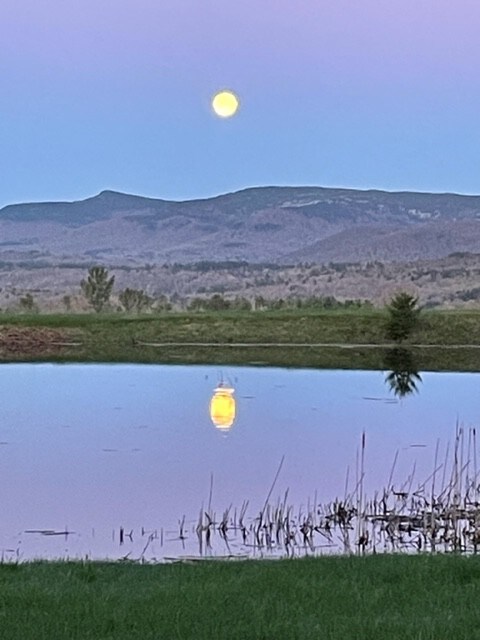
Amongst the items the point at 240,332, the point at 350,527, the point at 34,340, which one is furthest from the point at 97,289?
the point at 350,527

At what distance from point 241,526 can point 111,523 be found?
1.41 metres

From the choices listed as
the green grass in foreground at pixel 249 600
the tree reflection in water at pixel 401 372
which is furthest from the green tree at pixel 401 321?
the green grass in foreground at pixel 249 600

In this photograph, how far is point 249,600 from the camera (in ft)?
24.0

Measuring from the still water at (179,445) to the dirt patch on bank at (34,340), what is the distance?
748 cm

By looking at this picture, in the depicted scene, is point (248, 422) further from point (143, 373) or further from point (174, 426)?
point (143, 373)

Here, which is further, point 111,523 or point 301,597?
point 111,523

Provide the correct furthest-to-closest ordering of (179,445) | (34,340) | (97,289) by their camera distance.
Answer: (97,289), (34,340), (179,445)

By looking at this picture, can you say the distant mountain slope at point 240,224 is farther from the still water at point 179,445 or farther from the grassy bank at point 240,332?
the still water at point 179,445

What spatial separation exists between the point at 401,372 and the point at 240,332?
10.4 m

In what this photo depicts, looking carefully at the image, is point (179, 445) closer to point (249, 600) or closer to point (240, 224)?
point (249, 600)

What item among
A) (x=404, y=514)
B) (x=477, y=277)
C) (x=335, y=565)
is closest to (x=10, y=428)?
(x=404, y=514)

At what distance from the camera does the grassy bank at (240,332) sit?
37125 millimetres

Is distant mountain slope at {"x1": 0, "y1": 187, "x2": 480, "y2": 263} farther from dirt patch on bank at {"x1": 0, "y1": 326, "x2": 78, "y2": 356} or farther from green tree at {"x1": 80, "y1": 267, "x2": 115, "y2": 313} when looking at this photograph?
dirt patch on bank at {"x1": 0, "y1": 326, "x2": 78, "y2": 356}

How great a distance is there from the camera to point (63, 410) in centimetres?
2348
